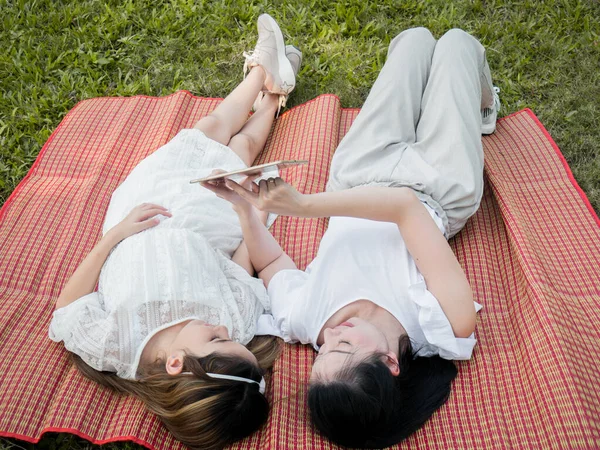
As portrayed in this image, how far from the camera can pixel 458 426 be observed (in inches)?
87.4

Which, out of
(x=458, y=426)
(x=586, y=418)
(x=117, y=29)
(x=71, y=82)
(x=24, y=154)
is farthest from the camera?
(x=117, y=29)

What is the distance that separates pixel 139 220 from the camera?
257cm

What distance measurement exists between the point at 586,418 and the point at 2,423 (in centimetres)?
209

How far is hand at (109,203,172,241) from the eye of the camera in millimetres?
Result: 2520

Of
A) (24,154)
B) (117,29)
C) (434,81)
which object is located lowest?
(24,154)

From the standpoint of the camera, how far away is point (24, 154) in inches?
139

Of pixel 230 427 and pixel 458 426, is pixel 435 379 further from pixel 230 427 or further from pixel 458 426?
pixel 230 427

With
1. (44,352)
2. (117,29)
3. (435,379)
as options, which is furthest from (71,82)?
(435,379)

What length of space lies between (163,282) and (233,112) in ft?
4.35

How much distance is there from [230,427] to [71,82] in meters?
2.82

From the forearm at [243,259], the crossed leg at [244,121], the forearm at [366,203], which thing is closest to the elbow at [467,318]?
the forearm at [366,203]

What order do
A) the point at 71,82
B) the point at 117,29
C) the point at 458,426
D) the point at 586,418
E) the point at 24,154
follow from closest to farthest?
the point at 586,418, the point at 458,426, the point at 24,154, the point at 71,82, the point at 117,29

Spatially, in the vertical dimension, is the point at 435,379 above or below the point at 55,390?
above

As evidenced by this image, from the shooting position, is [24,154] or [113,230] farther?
[24,154]
